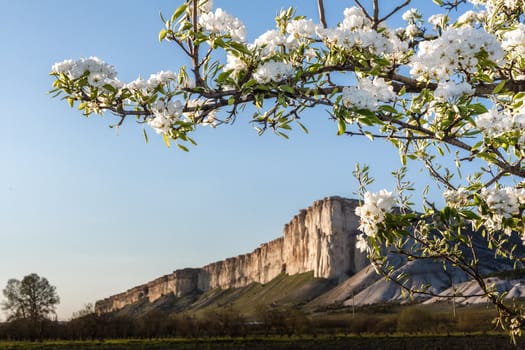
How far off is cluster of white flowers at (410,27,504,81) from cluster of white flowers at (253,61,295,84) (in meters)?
1.11

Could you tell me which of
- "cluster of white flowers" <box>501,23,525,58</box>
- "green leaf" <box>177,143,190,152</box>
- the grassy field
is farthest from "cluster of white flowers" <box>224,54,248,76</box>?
the grassy field

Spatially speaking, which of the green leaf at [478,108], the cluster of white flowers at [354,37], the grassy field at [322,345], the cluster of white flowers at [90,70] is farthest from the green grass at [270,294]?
the green leaf at [478,108]

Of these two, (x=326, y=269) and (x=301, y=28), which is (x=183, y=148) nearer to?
(x=301, y=28)

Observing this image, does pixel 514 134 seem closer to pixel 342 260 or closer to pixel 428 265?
pixel 428 265

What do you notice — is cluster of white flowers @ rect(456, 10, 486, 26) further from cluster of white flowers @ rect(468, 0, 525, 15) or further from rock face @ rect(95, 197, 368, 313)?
rock face @ rect(95, 197, 368, 313)

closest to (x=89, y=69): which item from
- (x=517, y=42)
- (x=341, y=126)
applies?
(x=341, y=126)

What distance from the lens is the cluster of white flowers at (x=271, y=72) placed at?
456cm

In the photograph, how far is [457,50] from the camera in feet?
14.5

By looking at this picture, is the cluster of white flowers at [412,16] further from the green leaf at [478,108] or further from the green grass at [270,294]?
the green grass at [270,294]

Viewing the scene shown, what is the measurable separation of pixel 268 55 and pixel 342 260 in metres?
125

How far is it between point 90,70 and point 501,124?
354cm

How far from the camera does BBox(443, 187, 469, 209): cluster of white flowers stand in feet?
18.9

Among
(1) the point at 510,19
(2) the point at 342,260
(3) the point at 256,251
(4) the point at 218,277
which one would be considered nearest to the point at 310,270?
(2) the point at 342,260

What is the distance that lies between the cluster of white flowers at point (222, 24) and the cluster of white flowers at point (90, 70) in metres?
0.98
